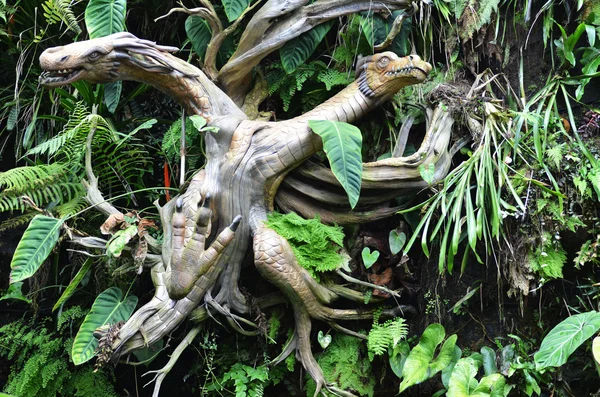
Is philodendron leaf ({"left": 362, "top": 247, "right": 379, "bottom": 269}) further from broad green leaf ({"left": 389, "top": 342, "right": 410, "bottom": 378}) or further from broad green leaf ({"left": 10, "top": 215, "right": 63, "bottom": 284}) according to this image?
broad green leaf ({"left": 10, "top": 215, "right": 63, "bottom": 284})

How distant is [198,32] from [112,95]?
74 centimetres

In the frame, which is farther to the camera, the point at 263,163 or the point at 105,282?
the point at 105,282

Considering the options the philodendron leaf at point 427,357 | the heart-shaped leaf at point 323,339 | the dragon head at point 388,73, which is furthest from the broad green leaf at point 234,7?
the philodendron leaf at point 427,357

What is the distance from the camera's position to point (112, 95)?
4.22m

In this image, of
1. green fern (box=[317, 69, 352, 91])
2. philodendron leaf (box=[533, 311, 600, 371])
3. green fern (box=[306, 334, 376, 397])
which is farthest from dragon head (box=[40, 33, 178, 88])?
philodendron leaf (box=[533, 311, 600, 371])

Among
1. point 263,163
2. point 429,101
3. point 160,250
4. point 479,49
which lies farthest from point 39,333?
point 479,49

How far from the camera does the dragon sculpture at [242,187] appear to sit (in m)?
3.36

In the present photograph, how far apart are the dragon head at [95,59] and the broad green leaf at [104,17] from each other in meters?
0.39

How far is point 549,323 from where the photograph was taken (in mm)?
3416

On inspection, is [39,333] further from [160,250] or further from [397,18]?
[397,18]

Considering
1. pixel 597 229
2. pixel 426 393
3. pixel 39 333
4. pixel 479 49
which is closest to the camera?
pixel 597 229

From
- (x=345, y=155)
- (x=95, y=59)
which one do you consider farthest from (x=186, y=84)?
(x=345, y=155)

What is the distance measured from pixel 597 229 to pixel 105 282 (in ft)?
9.45

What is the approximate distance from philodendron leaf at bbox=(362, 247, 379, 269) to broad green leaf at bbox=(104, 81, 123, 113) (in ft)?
6.26
